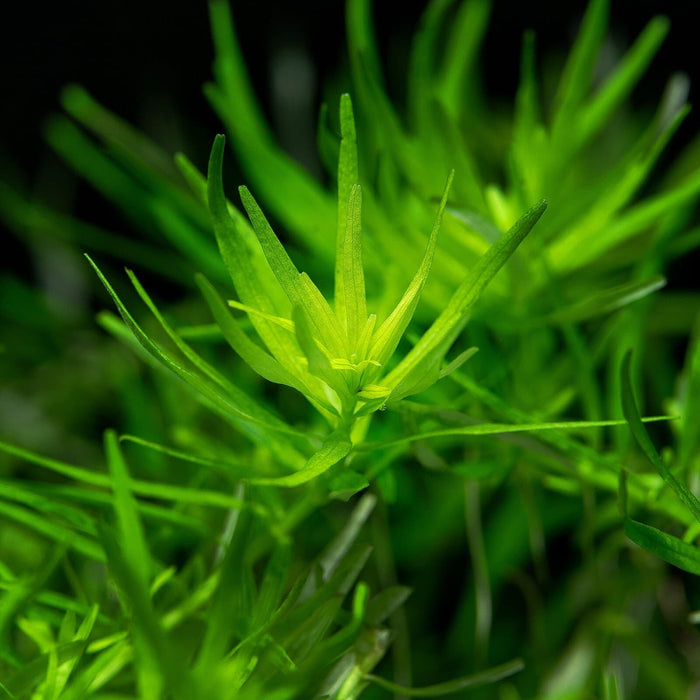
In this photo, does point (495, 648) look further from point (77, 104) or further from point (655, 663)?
point (77, 104)

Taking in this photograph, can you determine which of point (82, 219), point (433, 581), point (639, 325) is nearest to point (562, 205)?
point (639, 325)

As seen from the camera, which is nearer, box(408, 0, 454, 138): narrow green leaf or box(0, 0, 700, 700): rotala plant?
box(0, 0, 700, 700): rotala plant

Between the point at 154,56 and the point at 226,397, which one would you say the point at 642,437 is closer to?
the point at 226,397

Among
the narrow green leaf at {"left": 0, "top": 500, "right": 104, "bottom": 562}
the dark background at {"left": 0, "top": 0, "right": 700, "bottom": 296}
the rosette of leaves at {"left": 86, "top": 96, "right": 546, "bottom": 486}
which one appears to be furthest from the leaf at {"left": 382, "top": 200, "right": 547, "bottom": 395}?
the dark background at {"left": 0, "top": 0, "right": 700, "bottom": 296}

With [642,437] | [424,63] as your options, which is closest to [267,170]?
[424,63]

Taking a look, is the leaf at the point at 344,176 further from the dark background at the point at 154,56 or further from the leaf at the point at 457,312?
the dark background at the point at 154,56

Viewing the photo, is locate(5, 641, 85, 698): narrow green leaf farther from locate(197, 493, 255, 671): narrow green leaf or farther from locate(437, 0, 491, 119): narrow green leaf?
locate(437, 0, 491, 119): narrow green leaf
